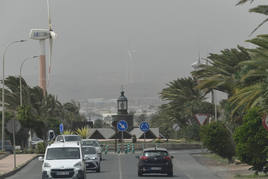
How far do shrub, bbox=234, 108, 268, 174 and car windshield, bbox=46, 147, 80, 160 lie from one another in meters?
7.91

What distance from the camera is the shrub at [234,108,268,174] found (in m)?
30.2

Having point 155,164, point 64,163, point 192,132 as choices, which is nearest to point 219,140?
point 155,164

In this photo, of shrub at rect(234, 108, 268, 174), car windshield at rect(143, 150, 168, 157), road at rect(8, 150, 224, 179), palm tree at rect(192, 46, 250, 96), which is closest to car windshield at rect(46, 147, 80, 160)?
road at rect(8, 150, 224, 179)

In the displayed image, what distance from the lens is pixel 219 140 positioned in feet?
153

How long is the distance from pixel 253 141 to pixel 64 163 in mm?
8740

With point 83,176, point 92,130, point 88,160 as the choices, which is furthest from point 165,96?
point 83,176

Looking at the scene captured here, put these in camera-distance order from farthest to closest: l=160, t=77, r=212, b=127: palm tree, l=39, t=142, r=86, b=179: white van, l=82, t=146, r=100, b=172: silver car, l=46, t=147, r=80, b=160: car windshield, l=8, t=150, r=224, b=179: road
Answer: l=160, t=77, r=212, b=127: palm tree, l=82, t=146, r=100, b=172: silver car, l=8, t=150, r=224, b=179: road, l=46, t=147, r=80, b=160: car windshield, l=39, t=142, r=86, b=179: white van

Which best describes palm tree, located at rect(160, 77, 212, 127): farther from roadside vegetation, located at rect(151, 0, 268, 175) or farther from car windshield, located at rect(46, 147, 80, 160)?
car windshield, located at rect(46, 147, 80, 160)

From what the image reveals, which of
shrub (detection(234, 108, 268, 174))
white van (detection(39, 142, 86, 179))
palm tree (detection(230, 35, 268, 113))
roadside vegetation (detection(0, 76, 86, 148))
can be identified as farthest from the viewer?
roadside vegetation (detection(0, 76, 86, 148))

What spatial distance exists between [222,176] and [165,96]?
54.4 metres

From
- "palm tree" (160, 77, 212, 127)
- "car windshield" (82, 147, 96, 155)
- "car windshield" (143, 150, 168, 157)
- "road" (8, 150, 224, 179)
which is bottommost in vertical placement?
"road" (8, 150, 224, 179)

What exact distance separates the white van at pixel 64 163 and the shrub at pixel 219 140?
20364 mm

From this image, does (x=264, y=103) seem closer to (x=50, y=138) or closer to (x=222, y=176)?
(x=222, y=176)

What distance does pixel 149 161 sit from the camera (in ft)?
110
